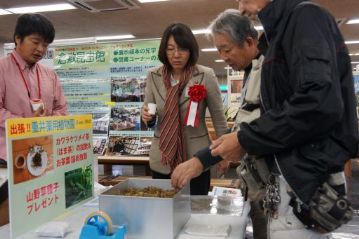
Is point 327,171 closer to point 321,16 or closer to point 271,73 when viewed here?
point 271,73

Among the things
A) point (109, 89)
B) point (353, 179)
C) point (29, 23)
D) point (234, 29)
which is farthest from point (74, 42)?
point (353, 179)

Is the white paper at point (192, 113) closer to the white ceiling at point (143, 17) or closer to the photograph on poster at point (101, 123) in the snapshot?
the photograph on poster at point (101, 123)

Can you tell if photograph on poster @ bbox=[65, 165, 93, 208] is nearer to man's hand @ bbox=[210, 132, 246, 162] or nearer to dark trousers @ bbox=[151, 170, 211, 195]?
man's hand @ bbox=[210, 132, 246, 162]

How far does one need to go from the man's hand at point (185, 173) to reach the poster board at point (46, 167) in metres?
0.38

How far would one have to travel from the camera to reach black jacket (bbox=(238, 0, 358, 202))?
821 mm

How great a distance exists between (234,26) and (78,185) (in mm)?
787

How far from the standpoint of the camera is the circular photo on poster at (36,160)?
3.39 feet

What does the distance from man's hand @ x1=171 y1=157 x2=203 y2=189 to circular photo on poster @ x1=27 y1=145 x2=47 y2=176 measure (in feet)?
1.32

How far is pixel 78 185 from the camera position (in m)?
1.29

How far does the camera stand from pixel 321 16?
87 centimetres

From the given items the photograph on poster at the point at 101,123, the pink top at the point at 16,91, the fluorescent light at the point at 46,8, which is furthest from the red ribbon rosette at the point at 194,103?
the fluorescent light at the point at 46,8

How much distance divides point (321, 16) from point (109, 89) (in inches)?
108

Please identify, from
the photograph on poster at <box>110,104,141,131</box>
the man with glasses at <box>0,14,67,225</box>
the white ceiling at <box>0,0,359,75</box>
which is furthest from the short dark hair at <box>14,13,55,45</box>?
the white ceiling at <box>0,0,359,75</box>

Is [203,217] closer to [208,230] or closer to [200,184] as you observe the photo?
[208,230]
